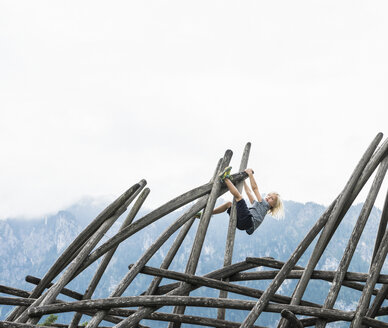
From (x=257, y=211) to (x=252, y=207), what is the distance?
0.12m

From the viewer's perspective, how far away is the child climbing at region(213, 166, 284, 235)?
27.0 feet

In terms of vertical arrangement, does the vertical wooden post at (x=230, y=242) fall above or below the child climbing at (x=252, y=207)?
below

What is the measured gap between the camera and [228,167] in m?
8.26

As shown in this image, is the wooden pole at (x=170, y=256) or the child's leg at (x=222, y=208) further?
the child's leg at (x=222, y=208)

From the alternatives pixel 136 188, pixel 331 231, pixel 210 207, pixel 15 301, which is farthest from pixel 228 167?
pixel 15 301

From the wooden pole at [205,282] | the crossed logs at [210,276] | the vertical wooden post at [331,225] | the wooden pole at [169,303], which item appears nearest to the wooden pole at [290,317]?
the crossed logs at [210,276]

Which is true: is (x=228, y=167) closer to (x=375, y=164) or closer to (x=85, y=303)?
(x=375, y=164)

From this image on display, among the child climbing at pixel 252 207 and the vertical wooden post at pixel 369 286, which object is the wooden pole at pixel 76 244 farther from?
the vertical wooden post at pixel 369 286

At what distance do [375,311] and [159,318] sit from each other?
3870 millimetres

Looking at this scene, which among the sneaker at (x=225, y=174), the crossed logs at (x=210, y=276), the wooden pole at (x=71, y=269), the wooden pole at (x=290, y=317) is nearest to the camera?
the wooden pole at (x=290, y=317)

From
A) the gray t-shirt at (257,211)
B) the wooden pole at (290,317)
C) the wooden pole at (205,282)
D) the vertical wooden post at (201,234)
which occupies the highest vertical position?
the gray t-shirt at (257,211)

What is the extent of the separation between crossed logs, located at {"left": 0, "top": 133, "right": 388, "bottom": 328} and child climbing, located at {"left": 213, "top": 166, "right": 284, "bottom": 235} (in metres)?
0.17

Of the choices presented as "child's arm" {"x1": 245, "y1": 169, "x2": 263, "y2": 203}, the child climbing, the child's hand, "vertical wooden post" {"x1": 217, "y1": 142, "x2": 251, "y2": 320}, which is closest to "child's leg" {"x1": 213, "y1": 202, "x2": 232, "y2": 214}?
the child climbing

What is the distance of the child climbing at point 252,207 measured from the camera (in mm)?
8239
